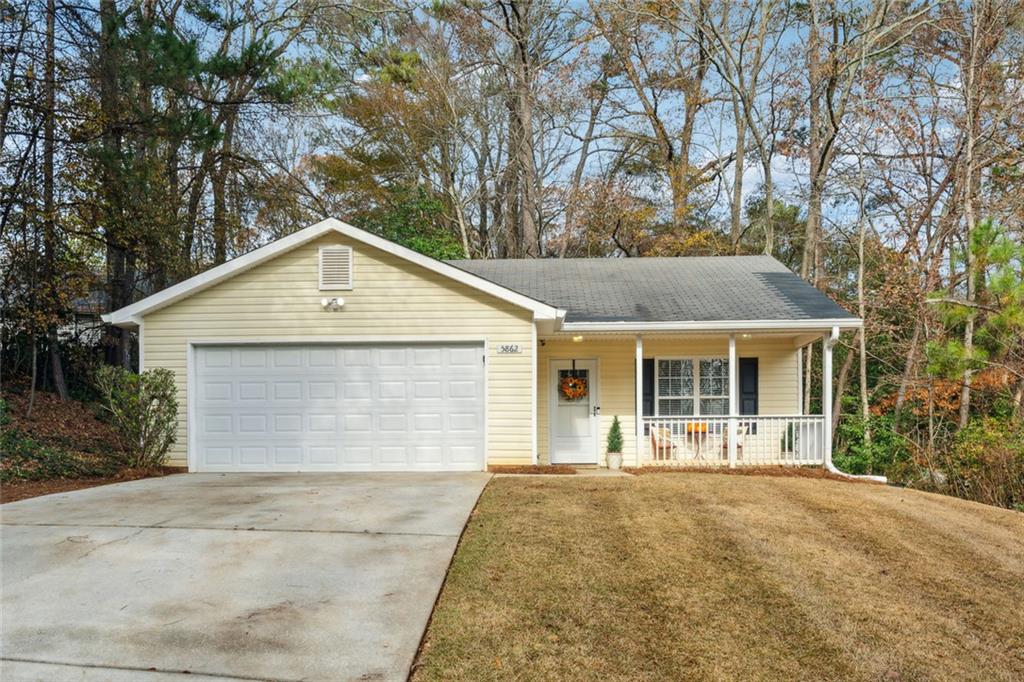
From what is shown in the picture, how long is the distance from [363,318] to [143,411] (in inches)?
138

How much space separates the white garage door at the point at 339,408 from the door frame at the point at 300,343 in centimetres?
6

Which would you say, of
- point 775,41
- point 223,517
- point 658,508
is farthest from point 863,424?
point 223,517

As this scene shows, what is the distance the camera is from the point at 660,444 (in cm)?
1180

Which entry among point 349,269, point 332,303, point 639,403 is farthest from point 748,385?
point 332,303

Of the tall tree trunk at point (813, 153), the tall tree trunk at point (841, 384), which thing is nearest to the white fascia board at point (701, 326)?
the tall tree trunk at point (841, 384)

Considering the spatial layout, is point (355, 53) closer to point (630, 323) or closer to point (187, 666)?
point (630, 323)

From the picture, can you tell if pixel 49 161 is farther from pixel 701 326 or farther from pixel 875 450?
pixel 875 450

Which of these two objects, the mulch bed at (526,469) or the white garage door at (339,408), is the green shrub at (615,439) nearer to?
the mulch bed at (526,469)

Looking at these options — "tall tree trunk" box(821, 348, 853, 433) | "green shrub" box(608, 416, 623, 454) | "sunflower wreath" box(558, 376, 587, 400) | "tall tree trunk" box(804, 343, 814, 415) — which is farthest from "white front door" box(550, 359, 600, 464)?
"tall tree trunk" box(821, 348, 853, 433)

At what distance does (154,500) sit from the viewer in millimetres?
7734

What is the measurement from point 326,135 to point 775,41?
557 inches

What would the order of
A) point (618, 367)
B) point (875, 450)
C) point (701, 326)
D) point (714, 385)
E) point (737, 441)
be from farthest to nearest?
point (875, 450) → point (714, 385) → point (618, 367) → point (737, 441) → point (701, 326)

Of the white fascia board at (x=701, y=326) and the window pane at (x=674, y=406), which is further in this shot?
the window pane at (x=674, y=406)

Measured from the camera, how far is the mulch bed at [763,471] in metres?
10.4
